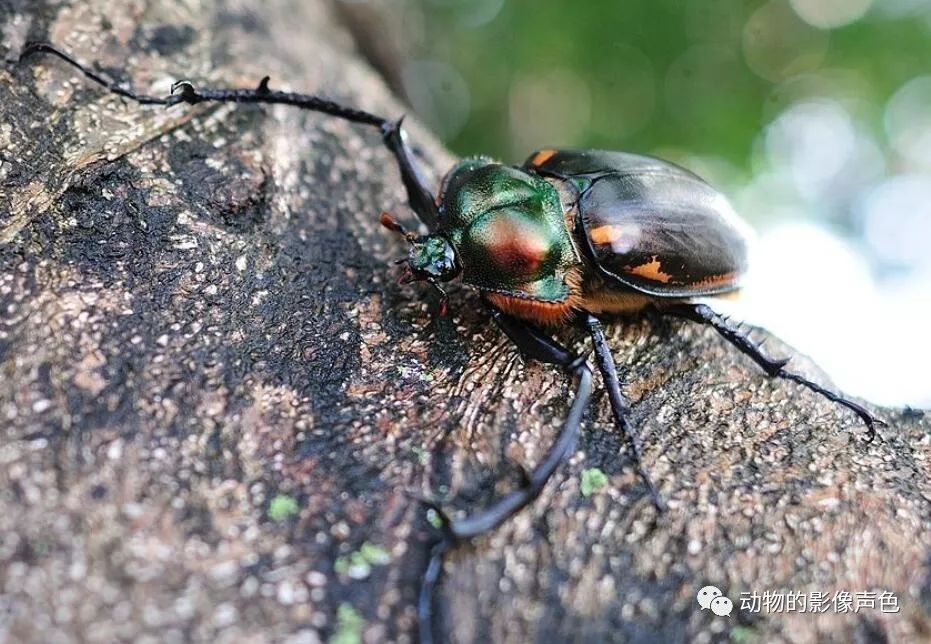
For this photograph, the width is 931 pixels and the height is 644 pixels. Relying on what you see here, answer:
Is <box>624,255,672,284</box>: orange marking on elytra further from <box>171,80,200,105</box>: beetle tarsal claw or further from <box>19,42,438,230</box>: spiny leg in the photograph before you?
<box>171,80,200,105</box>: beetle tarsal claw

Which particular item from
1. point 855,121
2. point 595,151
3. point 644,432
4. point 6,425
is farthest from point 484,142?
point 6,425

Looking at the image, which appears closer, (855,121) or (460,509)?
(460,509)

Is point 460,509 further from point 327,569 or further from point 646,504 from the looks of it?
point 646,504

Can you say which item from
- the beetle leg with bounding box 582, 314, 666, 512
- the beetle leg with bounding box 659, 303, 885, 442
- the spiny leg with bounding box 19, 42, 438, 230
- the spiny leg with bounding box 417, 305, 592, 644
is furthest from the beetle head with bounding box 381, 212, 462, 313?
the beetle leg with bounding box 659, 303, 885, 442

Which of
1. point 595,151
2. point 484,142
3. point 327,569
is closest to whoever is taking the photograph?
point 327,569

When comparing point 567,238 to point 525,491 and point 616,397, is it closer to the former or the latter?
point 616,397

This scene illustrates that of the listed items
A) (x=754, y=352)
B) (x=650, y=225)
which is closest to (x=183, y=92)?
(x=650, y=225)

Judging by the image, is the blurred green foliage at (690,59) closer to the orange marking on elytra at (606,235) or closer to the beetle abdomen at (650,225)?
the beetle abdomen at (650,225)

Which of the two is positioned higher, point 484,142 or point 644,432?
point 484,142
